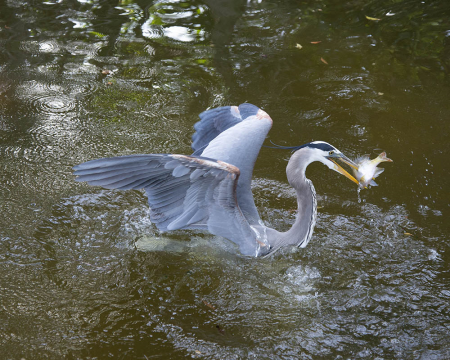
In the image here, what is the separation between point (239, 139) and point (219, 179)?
869 mm

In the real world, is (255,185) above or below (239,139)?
below

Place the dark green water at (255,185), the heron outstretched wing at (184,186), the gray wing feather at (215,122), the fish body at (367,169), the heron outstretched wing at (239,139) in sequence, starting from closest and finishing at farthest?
the heron outstretched wing at (184,186)
the dark green water at (255,185)
the fish body at (367,169)
the heron outstretched wing at (239,139)
the gray wing feather at (215,122)

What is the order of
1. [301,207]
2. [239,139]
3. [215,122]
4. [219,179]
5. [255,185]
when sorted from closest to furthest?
[219,179] < [301,207] < [239,139] < [215,122] < [255,185]

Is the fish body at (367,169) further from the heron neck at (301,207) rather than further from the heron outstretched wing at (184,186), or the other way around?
the heron outstretched wing at (184,186)

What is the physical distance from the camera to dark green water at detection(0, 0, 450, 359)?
10.8 ft

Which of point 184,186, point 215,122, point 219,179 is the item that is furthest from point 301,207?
point 215,122

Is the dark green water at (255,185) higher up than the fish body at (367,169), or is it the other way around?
the fish body at (367,169)

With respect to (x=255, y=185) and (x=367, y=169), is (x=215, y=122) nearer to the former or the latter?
(x=255, y=185)

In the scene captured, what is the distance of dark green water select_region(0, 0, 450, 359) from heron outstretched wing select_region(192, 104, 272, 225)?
51 cm

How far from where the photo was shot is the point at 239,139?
161 inches

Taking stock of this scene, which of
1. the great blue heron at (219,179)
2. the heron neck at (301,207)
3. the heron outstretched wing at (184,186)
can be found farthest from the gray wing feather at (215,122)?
the heron outstretched wing at (184,186)

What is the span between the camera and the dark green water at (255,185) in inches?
130

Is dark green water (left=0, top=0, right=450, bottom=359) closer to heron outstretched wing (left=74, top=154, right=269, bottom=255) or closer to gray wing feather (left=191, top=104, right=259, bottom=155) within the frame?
heron outstretched wing (left=74, top=154, right=269, bottom=255)

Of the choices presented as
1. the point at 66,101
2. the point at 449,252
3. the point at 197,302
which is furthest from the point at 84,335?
the point at 66,101
